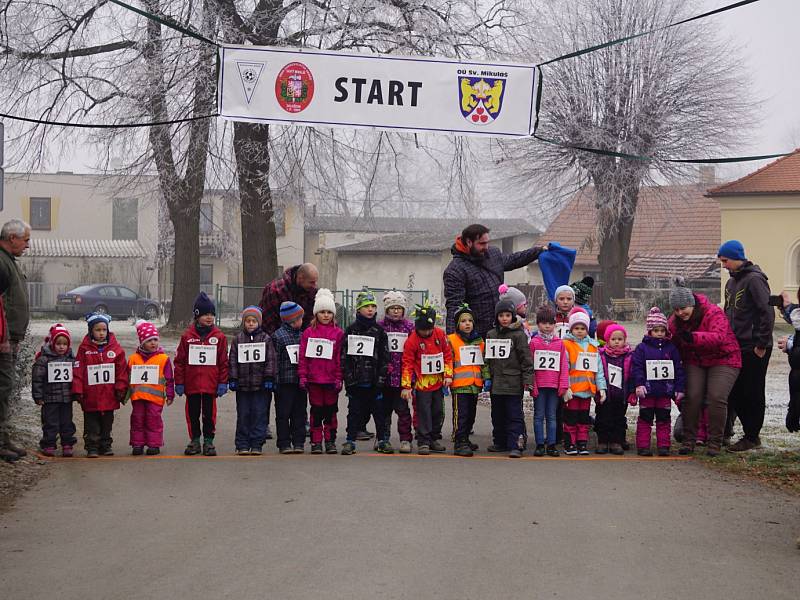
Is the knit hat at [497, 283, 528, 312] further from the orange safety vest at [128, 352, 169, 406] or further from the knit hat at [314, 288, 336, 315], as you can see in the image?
the orange safety vest at [128, 352, 169, 406]

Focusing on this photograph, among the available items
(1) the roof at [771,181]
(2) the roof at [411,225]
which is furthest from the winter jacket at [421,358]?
(2) the roof at [411,225]

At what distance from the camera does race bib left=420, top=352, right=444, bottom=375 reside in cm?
→ 1084

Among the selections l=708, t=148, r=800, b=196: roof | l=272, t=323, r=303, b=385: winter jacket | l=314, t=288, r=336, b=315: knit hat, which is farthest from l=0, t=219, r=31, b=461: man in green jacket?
l=708, t=148, r=800, b=196: roof

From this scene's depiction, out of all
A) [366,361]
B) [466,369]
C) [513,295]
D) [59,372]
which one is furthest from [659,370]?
[59,372]

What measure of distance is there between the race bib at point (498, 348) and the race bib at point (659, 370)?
1385 mm

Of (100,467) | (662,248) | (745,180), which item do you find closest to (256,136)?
(100,467)

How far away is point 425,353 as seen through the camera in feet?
35.6

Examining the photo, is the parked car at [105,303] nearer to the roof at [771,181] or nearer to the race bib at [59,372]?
the roof at [771,181]

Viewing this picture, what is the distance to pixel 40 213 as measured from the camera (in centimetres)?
6856

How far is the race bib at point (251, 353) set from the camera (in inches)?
425

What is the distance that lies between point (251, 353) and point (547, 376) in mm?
2898

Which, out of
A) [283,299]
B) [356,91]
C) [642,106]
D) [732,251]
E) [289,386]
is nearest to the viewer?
[289,386]

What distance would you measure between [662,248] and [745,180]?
1368cm

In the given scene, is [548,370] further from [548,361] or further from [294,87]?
[294,87]
